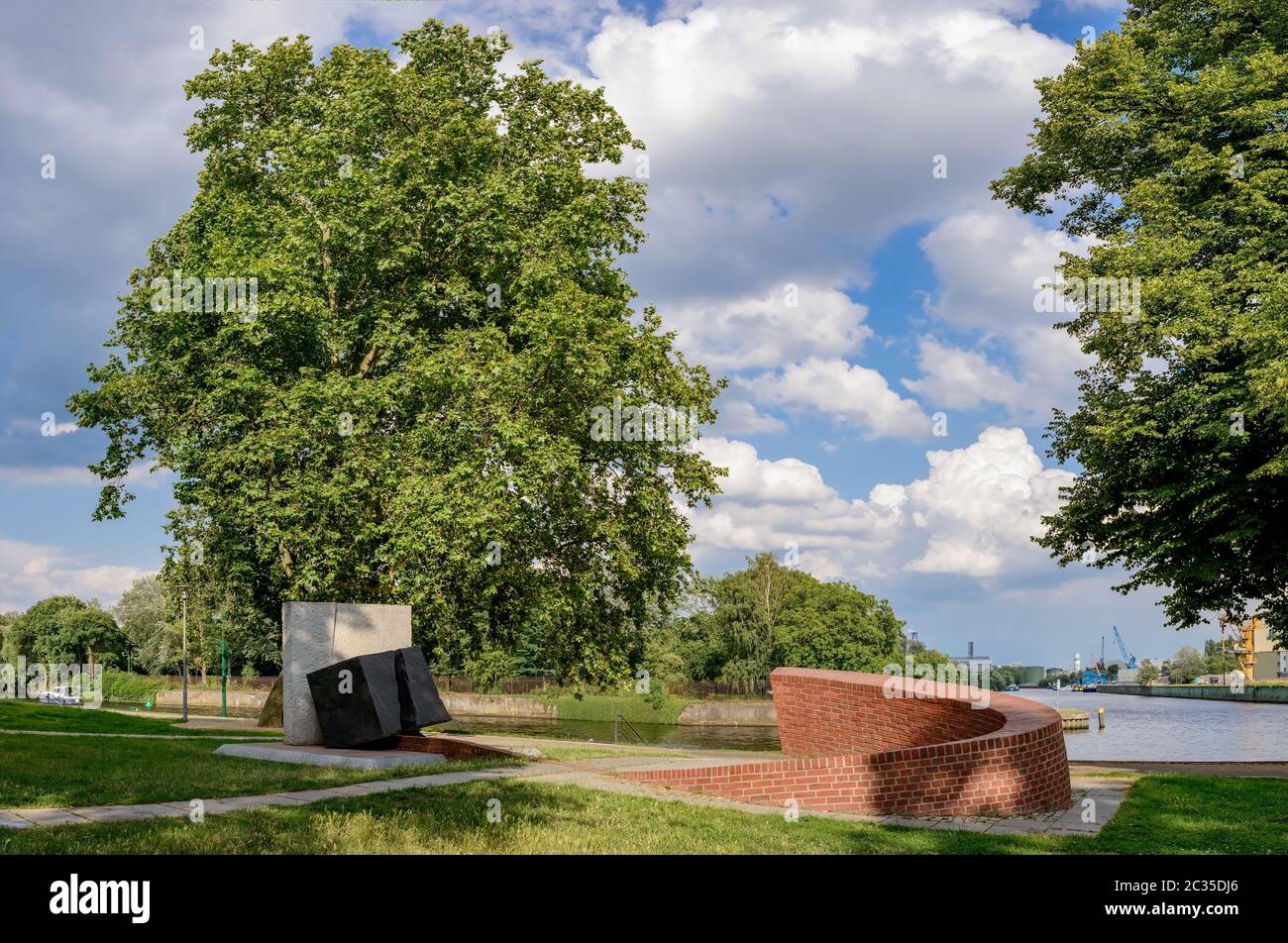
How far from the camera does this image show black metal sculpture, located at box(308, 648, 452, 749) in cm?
1627

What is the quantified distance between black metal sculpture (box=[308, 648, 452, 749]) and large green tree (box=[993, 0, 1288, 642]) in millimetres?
15931

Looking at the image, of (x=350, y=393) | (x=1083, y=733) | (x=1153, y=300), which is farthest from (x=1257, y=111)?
(x=1083, y=733)

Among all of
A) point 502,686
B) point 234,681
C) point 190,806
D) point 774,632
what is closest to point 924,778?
point 190,806

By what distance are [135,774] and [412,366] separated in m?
12.8

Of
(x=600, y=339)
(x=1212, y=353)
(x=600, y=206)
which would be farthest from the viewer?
(x=600, y=206)

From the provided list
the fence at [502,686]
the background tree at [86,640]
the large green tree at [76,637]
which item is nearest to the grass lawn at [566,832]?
the fence at [502,686]

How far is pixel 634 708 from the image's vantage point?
67562 mm

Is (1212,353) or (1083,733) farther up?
(1212,353)

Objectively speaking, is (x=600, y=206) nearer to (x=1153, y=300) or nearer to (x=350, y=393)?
(x=350, y=393)

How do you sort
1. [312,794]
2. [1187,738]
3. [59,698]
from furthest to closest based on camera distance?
[59,698]
[1187,738]
[312,794]

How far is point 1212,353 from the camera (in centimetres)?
2098

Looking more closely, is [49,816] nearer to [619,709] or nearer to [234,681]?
[619,709]

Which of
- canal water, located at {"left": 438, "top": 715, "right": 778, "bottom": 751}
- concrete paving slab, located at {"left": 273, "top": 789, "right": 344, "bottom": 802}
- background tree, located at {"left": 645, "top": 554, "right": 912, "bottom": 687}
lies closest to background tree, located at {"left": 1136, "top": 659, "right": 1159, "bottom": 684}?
background tree, located at {"left": 645, "top": 554, "right": 912, "bottom": 687}
